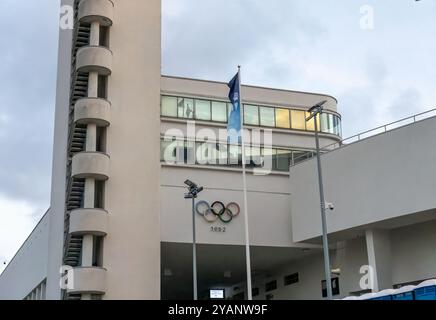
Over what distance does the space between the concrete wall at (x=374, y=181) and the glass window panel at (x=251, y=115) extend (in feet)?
29.7

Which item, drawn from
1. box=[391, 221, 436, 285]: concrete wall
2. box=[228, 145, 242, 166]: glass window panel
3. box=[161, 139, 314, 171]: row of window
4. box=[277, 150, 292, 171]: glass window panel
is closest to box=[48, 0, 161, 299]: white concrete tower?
box=[161, 139, 314, 171]: row of window

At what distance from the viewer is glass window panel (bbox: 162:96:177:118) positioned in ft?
170

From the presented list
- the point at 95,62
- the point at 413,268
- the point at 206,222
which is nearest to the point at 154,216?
the point at 206,222

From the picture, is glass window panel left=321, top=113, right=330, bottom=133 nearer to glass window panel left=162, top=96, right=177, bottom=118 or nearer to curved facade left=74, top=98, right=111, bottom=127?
glass window panel left=162, top=96, right=177, bottom=118

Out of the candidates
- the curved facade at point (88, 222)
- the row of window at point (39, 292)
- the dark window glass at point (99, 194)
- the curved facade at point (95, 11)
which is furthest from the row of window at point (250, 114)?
the row of window at point (39, 292)

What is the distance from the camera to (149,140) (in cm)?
4200

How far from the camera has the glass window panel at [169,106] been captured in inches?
2045

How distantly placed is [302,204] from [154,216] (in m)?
10.6

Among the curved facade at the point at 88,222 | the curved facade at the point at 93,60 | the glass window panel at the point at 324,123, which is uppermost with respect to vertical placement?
the glass window panel at the point at 324,123

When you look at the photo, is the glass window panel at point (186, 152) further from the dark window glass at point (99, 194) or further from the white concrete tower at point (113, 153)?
the dark window glass at point (99, 194)

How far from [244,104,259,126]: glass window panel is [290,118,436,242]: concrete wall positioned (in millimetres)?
9055

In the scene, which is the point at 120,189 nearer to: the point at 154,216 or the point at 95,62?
the point at 154,216

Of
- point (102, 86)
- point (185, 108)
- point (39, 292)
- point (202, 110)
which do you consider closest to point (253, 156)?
point (202, 110)

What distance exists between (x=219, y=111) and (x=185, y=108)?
281cm
